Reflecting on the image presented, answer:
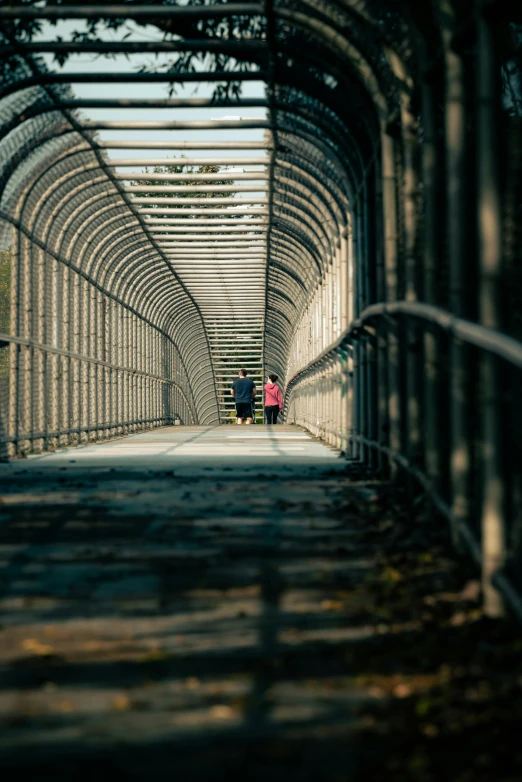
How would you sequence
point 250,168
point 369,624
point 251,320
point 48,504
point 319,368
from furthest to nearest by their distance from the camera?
point 251,320, point 319,368, point 250,168, point 48,504, point 369,624

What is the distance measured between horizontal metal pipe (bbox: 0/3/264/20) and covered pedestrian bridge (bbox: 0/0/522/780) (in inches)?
0.8

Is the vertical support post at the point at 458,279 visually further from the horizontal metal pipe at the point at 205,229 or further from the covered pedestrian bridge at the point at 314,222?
the horizontal metal pipe at the point at 205,229

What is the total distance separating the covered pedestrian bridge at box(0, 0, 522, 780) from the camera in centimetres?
443

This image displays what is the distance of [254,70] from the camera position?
1064 cm

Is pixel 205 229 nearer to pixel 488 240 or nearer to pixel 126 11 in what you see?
pixel 126 11

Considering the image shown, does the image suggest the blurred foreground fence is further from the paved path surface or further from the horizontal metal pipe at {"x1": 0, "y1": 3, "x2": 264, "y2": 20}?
the horizontal metal pipe at {"x1": 0, "y1": 3, "x2": 264, "y2": 20}

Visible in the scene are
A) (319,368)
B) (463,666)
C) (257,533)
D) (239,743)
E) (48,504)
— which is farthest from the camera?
(319,368)

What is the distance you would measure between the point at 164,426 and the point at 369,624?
27.0m

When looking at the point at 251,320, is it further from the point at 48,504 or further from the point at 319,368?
the point at 48,504

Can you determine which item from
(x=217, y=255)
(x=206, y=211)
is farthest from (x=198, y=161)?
(x=217, y=255)

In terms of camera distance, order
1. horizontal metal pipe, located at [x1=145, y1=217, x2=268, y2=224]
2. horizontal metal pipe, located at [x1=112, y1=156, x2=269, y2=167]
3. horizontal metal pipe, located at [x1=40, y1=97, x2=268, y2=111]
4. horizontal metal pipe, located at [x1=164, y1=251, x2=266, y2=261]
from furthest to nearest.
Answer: horizontal metal pipe, located at [x1=164, y1=251, x2=266, y2=261], horizontal metal pipe, located at [x1=145, y1=217, x2=268, y2=224], horizontal metal pipe, located at [x1=112, y1=156, x2=269, y2=167], horizontal metal pipe, located at [x1=40, y1=97, x2=268, y2=111]

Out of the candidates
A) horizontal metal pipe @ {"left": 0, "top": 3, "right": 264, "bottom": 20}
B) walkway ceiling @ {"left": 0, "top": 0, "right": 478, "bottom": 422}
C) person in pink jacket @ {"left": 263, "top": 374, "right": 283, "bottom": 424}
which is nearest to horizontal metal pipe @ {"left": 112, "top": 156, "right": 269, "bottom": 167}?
walkway ceiling @ {"left": 0, "top": 0, "right": 478, "bottom": 422}

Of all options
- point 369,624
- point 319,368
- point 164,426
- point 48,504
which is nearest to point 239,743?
point 369,624

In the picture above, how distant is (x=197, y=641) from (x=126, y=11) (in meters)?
6.24
